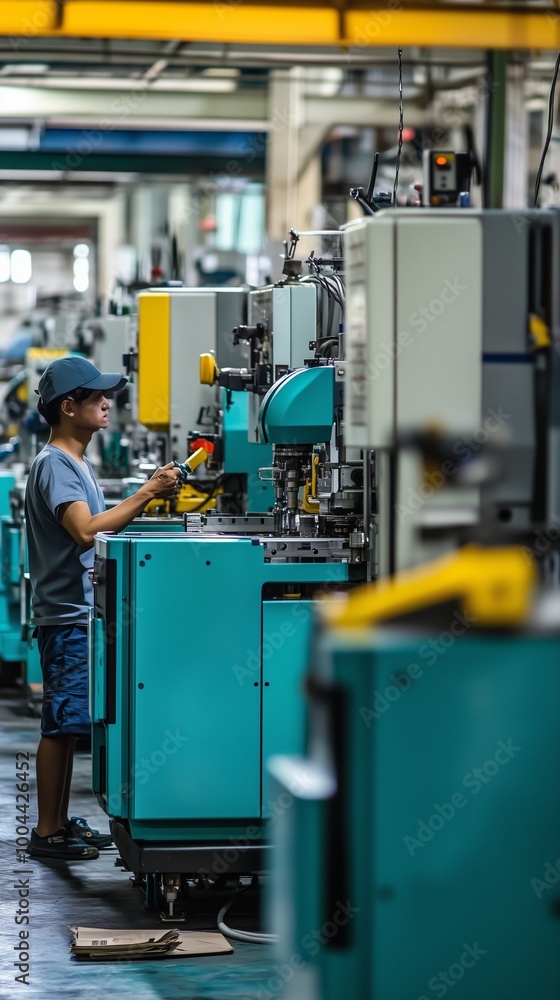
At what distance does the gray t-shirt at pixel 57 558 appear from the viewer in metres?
4.23

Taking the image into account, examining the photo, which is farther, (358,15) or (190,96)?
(190,96)

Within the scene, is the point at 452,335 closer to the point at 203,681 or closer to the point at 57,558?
the point at 203,681

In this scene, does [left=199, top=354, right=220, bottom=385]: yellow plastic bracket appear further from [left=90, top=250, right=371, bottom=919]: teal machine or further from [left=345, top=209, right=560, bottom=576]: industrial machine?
[left=345, top=209, right=560, bottom=576]: industrial machine

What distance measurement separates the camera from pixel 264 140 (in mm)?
13797

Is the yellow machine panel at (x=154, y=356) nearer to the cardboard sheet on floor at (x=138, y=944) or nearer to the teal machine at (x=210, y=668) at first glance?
the teal machine at (x=210, y=668)

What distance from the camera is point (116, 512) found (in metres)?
4.11

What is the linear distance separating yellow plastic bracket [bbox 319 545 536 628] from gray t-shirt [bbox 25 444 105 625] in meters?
2.12

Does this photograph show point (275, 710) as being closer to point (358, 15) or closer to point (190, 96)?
point (358, 15)

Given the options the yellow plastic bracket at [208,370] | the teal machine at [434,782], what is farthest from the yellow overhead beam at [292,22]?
the teal machine at [434,782]

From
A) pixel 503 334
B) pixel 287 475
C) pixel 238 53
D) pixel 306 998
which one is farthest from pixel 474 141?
pixel 306 998

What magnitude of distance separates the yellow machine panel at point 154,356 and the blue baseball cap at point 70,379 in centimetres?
127

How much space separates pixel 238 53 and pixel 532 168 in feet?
8.59

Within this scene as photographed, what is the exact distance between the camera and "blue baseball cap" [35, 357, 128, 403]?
14.0 ft

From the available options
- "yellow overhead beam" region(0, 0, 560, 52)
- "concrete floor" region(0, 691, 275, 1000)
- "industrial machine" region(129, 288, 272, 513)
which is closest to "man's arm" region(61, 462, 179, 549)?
"concrete floor" region(0, 691, 275, 1000)
